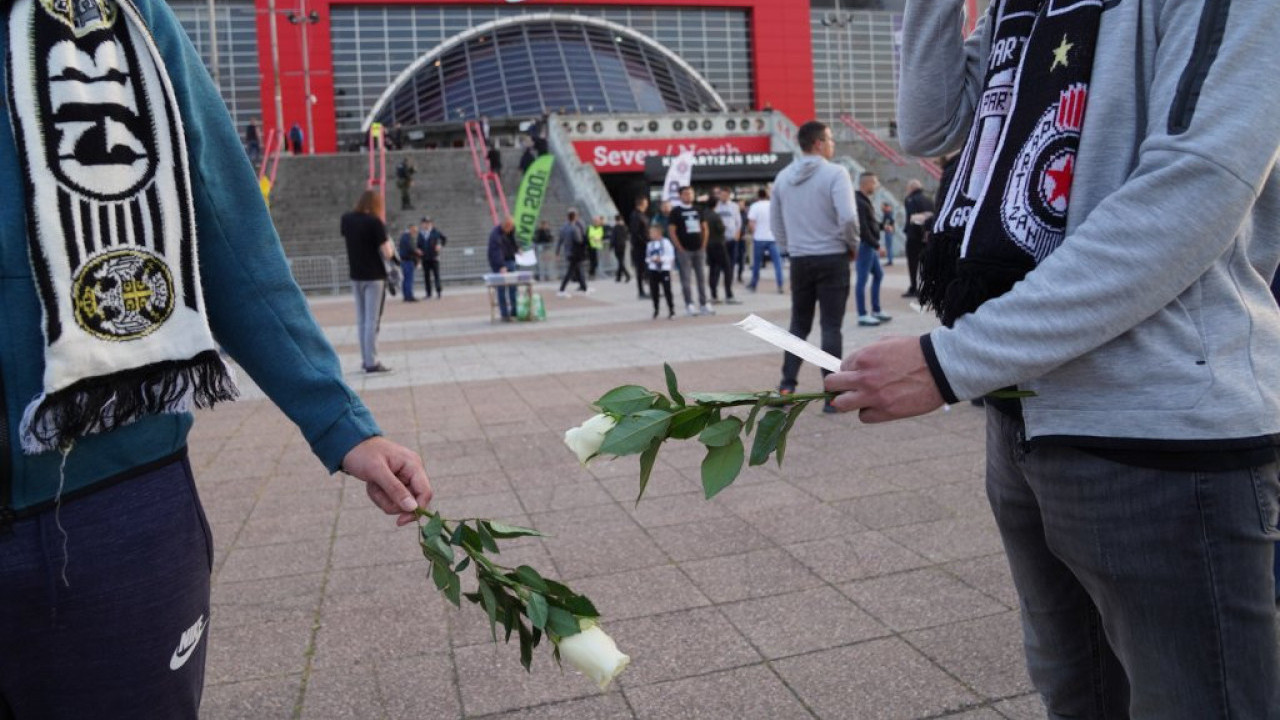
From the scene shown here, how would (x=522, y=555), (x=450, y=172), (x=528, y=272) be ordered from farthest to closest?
(x=450, y=172), (x=528, y=272), (x=522, y=555)

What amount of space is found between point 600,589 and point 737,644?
71 centimetres

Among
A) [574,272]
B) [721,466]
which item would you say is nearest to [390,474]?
[721,466]

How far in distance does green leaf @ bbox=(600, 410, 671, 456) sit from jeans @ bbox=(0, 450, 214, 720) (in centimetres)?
63

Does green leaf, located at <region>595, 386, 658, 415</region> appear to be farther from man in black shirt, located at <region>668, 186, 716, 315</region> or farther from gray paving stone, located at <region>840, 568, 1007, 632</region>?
man in black shirt, located at <region>668, 186, 716, 315</region>

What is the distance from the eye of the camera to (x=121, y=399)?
1.40 metres

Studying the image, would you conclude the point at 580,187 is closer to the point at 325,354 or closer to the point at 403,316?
the point at 403,316

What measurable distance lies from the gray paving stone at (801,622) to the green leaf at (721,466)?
183cm

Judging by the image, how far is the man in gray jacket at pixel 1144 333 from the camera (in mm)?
1302

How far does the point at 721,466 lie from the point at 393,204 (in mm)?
30173

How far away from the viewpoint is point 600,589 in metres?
3.76

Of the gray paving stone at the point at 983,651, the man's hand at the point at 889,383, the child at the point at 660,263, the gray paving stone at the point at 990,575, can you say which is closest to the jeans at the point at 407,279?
the child at the point at 660,263

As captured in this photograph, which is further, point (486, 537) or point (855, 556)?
point (855, 556)

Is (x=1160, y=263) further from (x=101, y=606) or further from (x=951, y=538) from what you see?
(x=951, y=538)

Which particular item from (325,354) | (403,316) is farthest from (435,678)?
(403,316)
